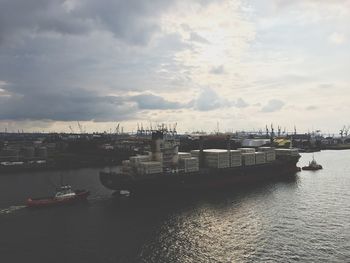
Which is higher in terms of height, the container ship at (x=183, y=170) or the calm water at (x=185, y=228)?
the container ship at (x=183, y=170)

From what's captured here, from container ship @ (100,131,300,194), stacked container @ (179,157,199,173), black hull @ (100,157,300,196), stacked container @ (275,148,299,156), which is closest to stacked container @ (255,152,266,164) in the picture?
container ship @ (100,131,300,194)

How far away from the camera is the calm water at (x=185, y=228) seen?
128 feet

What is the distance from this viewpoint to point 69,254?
1548 inches

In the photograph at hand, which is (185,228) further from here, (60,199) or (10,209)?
(10,209)

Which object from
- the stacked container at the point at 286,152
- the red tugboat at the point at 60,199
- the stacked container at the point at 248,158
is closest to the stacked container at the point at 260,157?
the stacked container at the point at 248,158

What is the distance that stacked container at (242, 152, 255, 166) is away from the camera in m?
94.4

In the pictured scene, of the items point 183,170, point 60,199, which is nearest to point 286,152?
point 183,170

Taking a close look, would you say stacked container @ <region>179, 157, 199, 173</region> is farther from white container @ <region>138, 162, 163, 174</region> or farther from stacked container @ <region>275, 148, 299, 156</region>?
stacked container @ <region>275, 148, 299, 156</region>

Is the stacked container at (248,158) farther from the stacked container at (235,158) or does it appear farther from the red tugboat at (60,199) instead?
the red tugboat at (60,199)

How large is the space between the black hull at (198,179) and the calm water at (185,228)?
3192 mm

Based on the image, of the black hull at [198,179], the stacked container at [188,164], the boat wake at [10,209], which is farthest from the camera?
the stacked container at [188,164]

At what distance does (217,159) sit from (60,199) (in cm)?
3883

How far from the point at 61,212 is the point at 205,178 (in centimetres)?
3359

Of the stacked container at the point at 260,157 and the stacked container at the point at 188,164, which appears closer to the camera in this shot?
the stacked container at the point at 188,164
